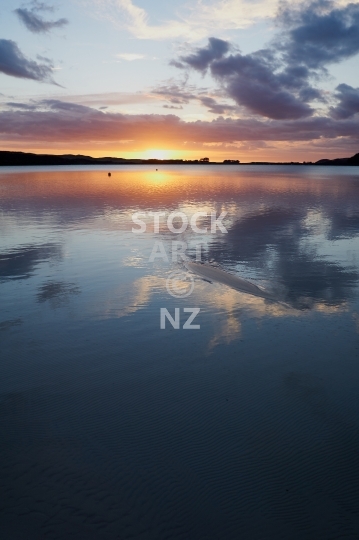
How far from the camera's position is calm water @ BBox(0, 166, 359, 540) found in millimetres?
4836

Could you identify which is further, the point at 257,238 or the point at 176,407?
the point at 257,238

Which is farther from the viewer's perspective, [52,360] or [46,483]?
[52,360]

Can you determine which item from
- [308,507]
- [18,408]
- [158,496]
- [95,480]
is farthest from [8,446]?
[308,507]

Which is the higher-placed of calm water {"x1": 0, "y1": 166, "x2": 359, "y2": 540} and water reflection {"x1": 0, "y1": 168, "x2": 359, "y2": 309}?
water reflection {"x1": 0, "y1": 168, "x2": 359, "y2": 309}

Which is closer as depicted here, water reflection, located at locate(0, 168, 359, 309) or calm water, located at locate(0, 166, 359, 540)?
calm water, located at locate(0, 166, 359, 540)

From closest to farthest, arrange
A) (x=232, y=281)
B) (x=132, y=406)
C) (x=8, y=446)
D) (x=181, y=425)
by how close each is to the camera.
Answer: (x=8, y=446) → (x=181, y=425) → (x=132, y=406) → (x=232, y=281)

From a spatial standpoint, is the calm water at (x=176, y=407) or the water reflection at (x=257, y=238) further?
the water reflection at (x=257, y=238)

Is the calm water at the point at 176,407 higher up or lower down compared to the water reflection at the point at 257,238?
lower down

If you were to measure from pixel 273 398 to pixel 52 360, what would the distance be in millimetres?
4714

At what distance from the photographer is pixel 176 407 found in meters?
6.91

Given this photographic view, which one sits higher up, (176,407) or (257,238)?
(257,238)

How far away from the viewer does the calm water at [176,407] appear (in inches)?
190

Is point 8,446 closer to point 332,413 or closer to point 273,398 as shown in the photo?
point 273,398

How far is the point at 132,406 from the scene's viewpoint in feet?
22.7
